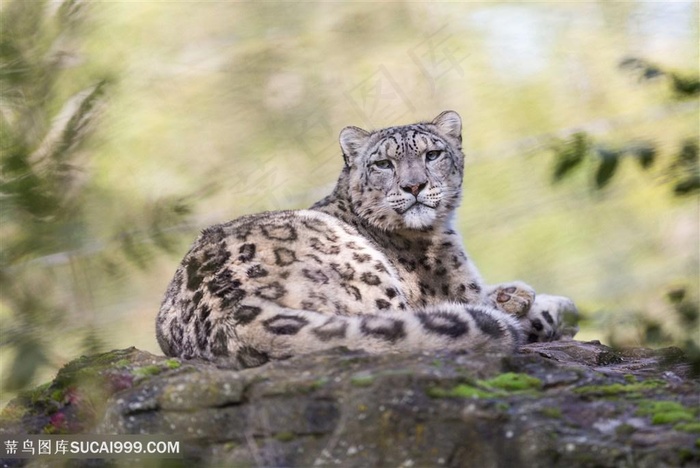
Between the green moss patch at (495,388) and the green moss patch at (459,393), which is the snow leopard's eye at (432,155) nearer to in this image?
the green moss patch at (495,388)

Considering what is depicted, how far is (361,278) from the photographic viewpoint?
15.8 feet

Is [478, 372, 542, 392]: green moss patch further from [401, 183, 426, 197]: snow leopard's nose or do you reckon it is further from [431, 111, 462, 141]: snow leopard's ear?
[431, 111, 462, 141]: snow leopard's ear

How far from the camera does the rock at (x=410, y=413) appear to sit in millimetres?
2689

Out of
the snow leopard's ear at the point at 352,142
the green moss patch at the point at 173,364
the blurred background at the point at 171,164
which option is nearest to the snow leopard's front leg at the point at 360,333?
the green moss patch at the point at 173,364

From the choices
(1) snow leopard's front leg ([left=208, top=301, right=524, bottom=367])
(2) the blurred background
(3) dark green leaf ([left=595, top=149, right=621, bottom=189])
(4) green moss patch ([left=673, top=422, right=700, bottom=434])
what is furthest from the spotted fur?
(3) dark green leaf ([left=595, top=149, right=621, bottom=189])

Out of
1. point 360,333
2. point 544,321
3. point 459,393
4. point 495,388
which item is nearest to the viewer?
point 459,393

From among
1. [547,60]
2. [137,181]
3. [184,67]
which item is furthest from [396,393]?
[547,60]

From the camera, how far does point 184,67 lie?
1741 millimetres

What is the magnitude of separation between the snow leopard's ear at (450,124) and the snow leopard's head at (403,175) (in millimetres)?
93

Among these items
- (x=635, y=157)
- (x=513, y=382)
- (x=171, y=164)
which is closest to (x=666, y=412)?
(x=513, y=382)

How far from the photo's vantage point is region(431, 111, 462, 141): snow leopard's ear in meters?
6.19

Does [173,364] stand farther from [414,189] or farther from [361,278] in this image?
[414,189]

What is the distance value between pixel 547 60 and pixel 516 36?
234 mm

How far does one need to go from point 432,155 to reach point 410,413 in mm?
3123
